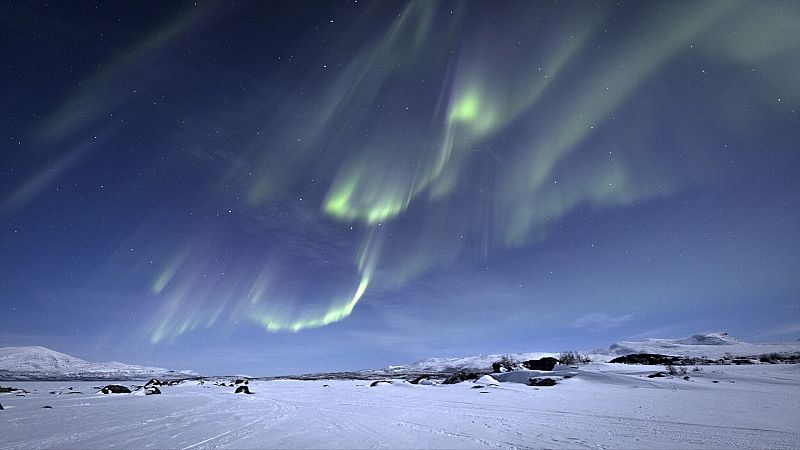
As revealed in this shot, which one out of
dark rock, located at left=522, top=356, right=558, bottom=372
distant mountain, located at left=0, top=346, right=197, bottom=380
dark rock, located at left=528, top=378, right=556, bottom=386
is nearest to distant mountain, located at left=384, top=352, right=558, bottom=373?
dark rock, located at left=522, top=356, right=558, bottom=372

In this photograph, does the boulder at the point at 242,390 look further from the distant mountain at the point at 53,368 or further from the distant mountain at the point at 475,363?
the distant mountain at the point at 53,368

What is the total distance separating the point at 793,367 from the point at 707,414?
20452 millimetres

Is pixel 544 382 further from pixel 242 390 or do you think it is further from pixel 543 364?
pixel 242 390

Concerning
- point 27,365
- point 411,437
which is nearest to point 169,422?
point 411,437

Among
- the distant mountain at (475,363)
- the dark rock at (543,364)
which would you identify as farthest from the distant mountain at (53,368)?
the dark rock at (543,364)

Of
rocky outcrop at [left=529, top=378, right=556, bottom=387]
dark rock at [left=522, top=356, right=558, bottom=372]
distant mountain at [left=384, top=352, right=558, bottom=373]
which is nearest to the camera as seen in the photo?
rocky outcrop at [left=529, top=378, right=556, bottom=387]

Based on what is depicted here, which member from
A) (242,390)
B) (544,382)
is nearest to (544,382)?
(544,382)

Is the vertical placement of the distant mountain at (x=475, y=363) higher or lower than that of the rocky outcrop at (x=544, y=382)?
lower

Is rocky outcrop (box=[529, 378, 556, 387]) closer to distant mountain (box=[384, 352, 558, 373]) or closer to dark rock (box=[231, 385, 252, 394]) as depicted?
dark rock (box=[231, 385, 252, 394])

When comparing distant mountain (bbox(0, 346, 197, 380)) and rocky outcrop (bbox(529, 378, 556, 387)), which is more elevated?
rocky outcrop (bbox(529, 378, 556, 387))

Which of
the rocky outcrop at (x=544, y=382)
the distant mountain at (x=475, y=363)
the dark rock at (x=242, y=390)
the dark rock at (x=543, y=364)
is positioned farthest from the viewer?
the distant mountain at (x=475, y=363)

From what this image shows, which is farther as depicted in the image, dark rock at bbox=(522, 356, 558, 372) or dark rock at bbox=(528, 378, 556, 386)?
dark rock at bbox=(522, 356, 558, 372)

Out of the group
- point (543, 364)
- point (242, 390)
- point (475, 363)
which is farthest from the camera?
point (475, 363)

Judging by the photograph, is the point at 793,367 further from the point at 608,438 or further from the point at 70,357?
the point at 70,357
